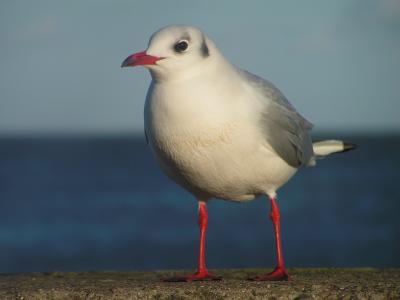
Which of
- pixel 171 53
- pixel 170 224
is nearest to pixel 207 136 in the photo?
pixel 171 53

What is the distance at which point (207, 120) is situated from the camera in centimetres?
665

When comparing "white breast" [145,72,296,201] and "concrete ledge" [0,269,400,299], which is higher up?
"white breast" [145,72,296,201]

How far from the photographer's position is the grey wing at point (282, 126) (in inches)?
281

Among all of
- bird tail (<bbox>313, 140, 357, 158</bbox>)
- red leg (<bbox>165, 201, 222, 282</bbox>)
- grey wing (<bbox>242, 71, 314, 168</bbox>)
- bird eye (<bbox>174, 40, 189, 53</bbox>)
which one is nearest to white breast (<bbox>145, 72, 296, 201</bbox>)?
grey wing (<bbox>242, 71, 314, 168</bbox>)

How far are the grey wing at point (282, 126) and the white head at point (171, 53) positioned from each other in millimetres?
592

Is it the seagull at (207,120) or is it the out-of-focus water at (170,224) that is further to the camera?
the out-of-focus water at (170,224)

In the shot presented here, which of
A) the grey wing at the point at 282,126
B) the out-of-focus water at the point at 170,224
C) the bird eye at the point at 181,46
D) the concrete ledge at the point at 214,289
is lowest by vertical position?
the concrete ledge at the point at 214,289

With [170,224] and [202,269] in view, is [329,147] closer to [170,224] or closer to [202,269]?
[202,269]

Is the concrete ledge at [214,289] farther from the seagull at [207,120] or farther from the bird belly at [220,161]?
the bird belly at [220,161]

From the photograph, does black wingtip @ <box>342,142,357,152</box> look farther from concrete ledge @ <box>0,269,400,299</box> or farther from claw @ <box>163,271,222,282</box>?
claw @ <box>163,271,222,282</box>

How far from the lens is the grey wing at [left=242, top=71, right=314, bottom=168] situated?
281 inches

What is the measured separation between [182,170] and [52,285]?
1274mm

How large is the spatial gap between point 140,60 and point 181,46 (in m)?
0.35

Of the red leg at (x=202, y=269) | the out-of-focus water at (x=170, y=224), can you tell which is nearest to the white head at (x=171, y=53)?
the red leg at (x=202, y=269)
